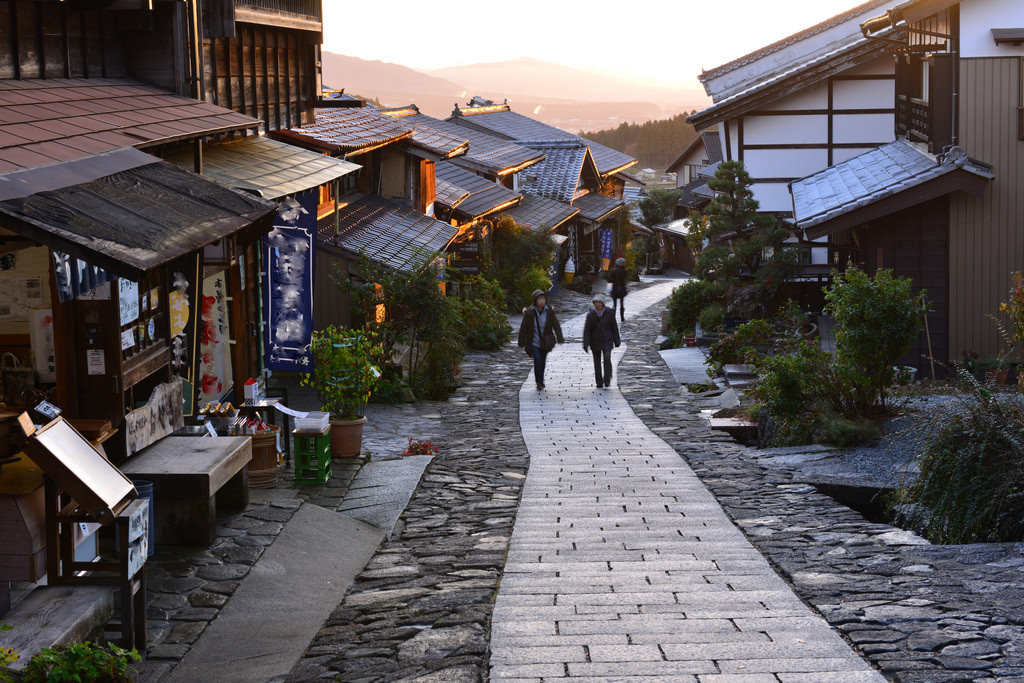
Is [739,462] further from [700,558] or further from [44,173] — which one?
[44,173]

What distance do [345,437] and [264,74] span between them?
7568 mm


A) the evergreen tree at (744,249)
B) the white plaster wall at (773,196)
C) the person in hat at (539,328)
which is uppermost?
the white plaster wall at (773,196)

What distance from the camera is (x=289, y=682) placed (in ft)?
20.0

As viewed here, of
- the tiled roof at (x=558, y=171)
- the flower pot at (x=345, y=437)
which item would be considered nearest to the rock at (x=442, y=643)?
the flower pot at (x=345, y=437)

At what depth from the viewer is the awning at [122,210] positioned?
6.15 meters

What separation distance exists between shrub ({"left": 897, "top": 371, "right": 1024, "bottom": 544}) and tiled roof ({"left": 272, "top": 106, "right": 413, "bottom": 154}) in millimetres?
12089

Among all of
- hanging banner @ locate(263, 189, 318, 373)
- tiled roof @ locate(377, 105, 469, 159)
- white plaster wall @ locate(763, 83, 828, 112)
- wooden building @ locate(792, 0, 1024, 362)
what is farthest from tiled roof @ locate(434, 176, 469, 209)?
hanging banner @ locate(263, 189, 318, 373)

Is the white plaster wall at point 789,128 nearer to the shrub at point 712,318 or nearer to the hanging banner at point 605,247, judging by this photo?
the shrub at point 712,318

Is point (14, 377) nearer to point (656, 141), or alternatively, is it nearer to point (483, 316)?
point (483, 316)

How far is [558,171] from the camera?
50.3 meters

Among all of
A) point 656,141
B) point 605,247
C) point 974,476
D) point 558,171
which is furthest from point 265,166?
point 656,141

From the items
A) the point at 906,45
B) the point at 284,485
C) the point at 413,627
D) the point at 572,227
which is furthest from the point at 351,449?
the point at 572,227

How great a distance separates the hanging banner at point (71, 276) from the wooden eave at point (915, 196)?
13845 millimetres

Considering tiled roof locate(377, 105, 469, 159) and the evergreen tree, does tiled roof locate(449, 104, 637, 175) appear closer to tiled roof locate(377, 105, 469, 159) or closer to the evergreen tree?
tiled roof locate(377, 105, 469, 159)
